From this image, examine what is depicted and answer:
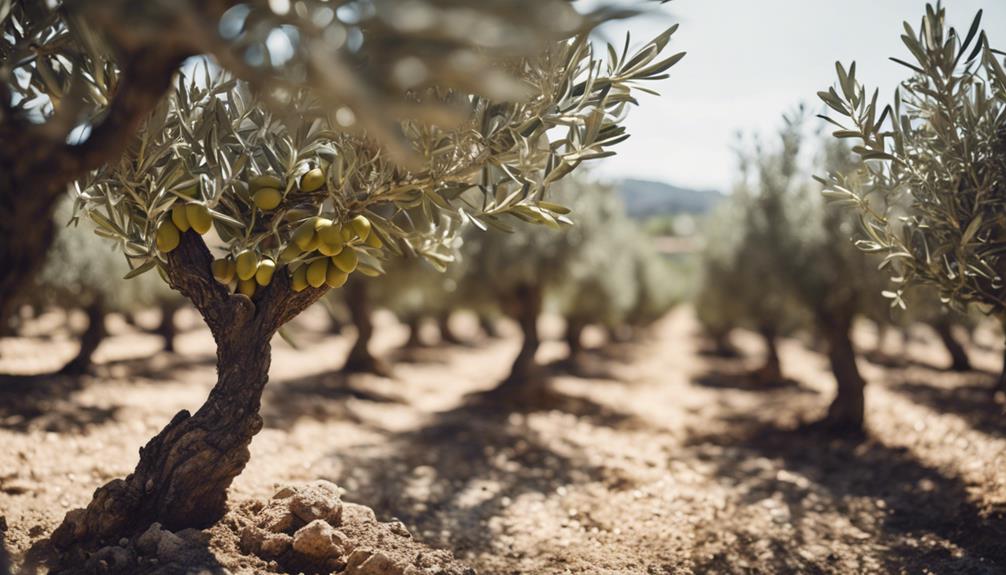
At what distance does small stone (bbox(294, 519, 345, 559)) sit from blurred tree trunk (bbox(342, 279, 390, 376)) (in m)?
11.3

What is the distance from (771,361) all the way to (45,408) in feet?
56.6

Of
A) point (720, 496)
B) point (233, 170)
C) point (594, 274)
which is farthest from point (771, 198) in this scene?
point (233, 170)

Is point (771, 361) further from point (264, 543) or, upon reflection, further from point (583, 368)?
point (264, 543)

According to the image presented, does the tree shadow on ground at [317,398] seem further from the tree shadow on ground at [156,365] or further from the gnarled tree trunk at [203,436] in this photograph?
the gnarled tree trunk at [203,436]

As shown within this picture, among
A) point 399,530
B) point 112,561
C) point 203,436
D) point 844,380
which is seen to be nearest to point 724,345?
point 844,380

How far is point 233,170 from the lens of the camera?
3.98m

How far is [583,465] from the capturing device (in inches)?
349

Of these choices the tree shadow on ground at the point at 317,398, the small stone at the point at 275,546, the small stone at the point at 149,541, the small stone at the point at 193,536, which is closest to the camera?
the small stone at the point at 149,541

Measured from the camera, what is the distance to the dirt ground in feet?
18.4

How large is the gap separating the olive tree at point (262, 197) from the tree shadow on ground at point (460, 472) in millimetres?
2275

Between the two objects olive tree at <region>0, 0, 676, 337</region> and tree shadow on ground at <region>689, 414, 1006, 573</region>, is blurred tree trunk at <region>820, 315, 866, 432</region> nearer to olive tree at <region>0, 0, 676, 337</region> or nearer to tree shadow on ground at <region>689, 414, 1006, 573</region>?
tree shadow on ground at <region>689, 414, 1006, 573</region>

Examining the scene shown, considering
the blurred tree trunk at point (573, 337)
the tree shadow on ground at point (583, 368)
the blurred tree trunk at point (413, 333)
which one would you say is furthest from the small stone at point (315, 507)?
the blurred tree trunk at point (413, 333)

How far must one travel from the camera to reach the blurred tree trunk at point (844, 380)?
10672 mm

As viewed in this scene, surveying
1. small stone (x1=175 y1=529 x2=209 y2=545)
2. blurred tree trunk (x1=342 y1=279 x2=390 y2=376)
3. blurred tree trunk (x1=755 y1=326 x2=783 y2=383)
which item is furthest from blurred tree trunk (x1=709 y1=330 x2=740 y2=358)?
small stone (x1=175 y1=529 x2=209 y2=545)
